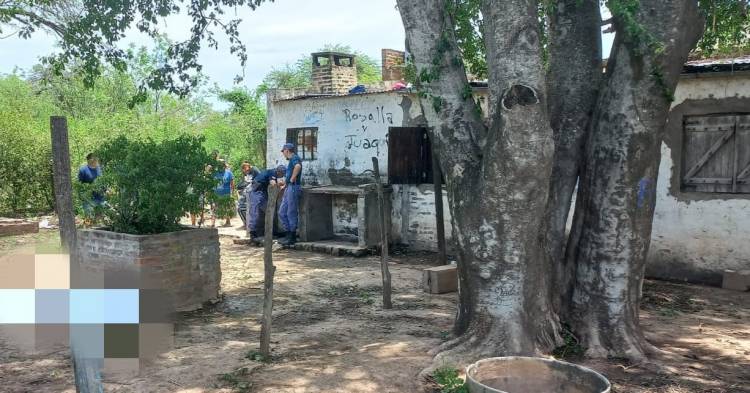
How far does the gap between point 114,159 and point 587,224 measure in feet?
16.9

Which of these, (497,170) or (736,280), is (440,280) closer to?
(497,170)

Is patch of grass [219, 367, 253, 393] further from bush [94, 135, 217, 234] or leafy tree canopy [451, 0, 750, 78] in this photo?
leafy tree canopy [451, 0, 750, 78]

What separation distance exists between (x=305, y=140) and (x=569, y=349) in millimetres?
8915

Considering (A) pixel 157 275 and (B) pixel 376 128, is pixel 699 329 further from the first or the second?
(B) pixel 376 128

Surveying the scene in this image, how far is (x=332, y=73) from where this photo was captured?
1559 centimetres

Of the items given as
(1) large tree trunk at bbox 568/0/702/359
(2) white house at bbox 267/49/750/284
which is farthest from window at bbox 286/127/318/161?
(1) large tree trunk at bbox 568/0/702/359

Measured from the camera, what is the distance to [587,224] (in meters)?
5.59

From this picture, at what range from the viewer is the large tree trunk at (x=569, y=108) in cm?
571

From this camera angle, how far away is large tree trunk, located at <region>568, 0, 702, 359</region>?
5.28 meters

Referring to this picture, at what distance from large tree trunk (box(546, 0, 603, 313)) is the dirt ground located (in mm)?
1026

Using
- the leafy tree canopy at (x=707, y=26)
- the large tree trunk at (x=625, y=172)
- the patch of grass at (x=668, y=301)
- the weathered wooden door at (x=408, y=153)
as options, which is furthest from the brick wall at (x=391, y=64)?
the large tree trunk at (x=625, y=172)

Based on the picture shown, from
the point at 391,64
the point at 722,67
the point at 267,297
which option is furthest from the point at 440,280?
the point at 391,64

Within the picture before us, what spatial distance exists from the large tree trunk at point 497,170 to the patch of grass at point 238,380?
5.12 ft

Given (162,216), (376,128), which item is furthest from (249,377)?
(376,128)
